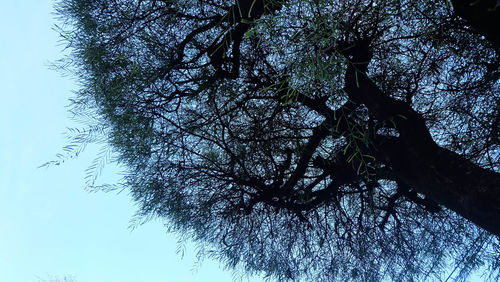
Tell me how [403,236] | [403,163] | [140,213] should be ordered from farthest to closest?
1. [403,236]
2. [140,213]
3. [403,163]

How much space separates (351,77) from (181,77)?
71cm

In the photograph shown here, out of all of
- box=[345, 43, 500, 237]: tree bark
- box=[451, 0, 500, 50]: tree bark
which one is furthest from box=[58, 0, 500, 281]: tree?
box=[451, 0, 500, 50]: tree bark

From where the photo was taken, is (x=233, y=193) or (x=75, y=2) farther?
(x=233, y=193)

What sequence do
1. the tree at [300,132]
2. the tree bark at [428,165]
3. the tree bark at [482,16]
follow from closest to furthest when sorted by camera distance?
1. the tree bark at [482,16]
2. the tree bark at [428,165]
3. the tree at [300,132]

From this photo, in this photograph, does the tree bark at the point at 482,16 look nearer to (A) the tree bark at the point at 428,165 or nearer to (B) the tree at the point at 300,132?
(B) the tree at the point at 300,132

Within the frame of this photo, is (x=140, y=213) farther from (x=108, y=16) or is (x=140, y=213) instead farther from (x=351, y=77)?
(x=351, y=77)

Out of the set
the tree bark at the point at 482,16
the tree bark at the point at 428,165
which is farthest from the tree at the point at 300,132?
the tree bark at the point at 482,16

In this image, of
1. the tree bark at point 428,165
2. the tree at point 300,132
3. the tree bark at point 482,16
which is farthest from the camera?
the tree at point 300,132

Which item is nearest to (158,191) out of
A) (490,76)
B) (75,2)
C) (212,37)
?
(212,37)

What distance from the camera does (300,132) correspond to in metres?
2.15

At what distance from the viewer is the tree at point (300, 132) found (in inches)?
61.7

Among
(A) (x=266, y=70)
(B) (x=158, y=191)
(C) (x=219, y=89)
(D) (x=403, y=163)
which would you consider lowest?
(D) (x=403, y=163)

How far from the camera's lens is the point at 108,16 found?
1809 mm

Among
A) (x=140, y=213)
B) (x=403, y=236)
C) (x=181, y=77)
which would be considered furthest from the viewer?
(x=403, y=236)
